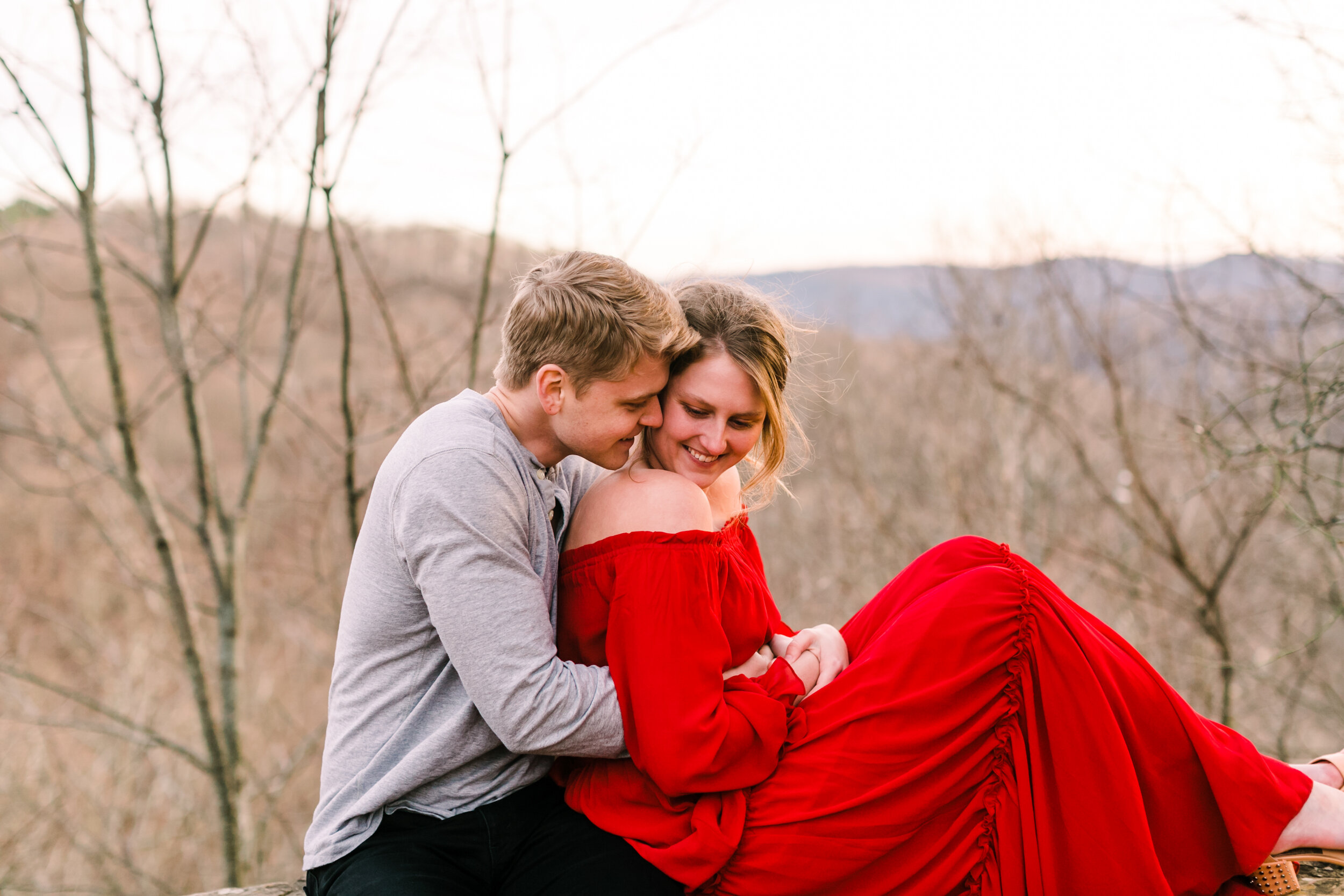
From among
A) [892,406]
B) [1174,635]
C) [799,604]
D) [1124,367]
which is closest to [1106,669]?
[1124,367]

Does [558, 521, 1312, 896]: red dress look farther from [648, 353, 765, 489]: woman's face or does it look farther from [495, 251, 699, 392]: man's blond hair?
[495, 251, 699, 392]: man's blond hair

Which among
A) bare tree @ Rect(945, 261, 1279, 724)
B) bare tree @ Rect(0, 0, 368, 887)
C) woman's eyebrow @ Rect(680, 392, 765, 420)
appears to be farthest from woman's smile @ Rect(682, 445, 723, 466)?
bare tree @ Rect(945, 261, 1279, 724)

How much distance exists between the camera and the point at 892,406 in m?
13.8

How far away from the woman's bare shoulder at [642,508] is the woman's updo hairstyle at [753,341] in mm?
284

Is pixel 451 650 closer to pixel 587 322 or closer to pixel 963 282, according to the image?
pixel 587 322

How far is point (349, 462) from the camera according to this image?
140 inches

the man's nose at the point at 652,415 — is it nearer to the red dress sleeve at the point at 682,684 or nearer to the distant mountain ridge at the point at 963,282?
the red dress sleeve at the point at 682,684

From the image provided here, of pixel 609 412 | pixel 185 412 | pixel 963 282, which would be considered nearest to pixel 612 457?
pixel 609 412

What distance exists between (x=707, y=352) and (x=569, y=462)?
0.48 m

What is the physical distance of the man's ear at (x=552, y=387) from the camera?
1.75 meters

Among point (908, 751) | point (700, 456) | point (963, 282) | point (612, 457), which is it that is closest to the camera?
point (908, 751)

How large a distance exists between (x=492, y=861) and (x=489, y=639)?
1.65ft

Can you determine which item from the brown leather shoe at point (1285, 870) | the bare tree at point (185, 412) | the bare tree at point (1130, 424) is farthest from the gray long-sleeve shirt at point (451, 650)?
the bare tree at point (1130, 424)

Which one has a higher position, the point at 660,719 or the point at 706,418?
the point at 706,418
